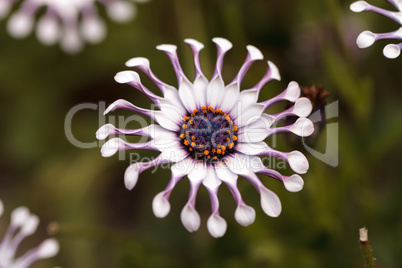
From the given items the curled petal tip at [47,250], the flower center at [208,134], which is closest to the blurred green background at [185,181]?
the curled petal tip at [47,250]

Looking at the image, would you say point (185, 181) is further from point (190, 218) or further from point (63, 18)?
point (190, 218)

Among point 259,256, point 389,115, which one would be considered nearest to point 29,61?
point 259,256

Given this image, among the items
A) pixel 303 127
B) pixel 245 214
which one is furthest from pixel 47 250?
pixel 303 127

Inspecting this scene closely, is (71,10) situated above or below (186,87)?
above

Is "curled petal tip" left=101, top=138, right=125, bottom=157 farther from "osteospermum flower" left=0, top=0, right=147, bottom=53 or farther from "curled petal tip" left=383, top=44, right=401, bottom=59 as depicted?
Answer: "osteospermum flower" left=0, top=0, right=147, bottom=53

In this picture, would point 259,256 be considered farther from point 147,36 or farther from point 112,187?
point 147,36

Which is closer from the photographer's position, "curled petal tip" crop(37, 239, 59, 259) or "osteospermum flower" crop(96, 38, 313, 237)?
"osteospermum flower" crop(96, 38, 313, 237)

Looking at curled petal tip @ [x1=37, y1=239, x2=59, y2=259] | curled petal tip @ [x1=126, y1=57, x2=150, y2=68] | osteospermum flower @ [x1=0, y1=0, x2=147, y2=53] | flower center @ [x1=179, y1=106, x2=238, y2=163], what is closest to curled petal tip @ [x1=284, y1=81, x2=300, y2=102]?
flower center @ [x1=179, y1=106, x2=238, y2=163]

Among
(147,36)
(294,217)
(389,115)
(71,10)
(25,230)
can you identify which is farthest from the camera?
(147,36)
